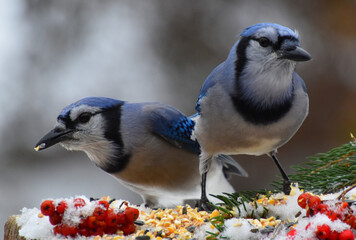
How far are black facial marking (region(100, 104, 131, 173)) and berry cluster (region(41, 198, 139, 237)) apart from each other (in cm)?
44

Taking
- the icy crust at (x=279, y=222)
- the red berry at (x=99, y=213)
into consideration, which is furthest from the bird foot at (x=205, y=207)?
the red berry at (x=99, y=213)

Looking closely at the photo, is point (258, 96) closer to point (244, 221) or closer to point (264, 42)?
point (264, 42)

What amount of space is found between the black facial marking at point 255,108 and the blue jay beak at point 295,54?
0.34 ft

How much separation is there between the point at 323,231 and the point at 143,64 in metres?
1.64

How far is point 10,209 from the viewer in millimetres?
2330

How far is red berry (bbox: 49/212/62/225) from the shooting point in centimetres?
101

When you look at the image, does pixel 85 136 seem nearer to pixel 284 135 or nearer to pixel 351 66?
pixel 284 135

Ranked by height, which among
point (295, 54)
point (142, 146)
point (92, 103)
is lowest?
point (142, 146)

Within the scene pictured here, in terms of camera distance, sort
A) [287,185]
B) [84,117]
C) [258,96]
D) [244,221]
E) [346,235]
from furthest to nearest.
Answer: [84,117]
[287,185]
[258,96]
[244,221]
[346,235]

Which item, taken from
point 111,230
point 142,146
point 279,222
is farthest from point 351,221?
point 142,146

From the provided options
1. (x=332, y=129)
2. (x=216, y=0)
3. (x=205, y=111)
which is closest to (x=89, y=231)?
(x=205, y=111)

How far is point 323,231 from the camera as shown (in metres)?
0.76

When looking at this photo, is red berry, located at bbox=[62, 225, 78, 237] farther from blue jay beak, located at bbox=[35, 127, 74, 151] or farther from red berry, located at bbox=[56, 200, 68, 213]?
blue jay beak, located at bbox=[35, 127, 74, 151]

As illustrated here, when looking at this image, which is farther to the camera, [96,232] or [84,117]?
[84,117]
